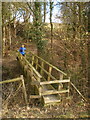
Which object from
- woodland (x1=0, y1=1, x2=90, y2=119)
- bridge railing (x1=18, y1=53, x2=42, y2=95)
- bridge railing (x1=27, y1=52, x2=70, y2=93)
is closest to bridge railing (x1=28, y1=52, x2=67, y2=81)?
bridge railing (x1=27, y1=52, x2=70, y2=93)

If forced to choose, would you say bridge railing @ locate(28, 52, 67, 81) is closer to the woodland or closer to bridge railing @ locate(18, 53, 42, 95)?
bridge railing @ locate(18, 53, 42, 95)

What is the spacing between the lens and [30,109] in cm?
514

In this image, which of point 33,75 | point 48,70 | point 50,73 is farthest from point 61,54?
point 50,73

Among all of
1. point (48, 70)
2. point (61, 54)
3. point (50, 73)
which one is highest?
point (61, 54)

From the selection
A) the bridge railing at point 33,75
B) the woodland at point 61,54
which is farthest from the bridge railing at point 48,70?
the woodland at point 61,54

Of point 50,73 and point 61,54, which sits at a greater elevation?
point 61,54

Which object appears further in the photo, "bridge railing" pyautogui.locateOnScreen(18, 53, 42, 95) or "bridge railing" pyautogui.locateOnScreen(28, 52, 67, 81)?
"bridge railing" pyautogui.locateOnScreen(28, 52, 67, 81)

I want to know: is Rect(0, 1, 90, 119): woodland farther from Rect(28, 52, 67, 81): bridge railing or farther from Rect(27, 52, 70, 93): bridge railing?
Rect(28, 52, 67, 81): bridge railing

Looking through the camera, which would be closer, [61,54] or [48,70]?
[48,70]

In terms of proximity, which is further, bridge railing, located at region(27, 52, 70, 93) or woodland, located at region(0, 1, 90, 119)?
bridge railing, located at region(27, 52, 70, 93)

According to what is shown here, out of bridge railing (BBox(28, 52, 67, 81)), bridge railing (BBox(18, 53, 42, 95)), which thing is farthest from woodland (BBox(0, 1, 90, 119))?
bridge railing (BBox(28, 52, 67, 81))

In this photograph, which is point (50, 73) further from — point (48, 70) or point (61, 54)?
point (61, 54)

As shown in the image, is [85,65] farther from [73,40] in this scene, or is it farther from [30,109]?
[30,109]

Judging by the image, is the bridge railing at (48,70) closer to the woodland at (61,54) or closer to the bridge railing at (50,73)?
the bridge railing at (50,73)
